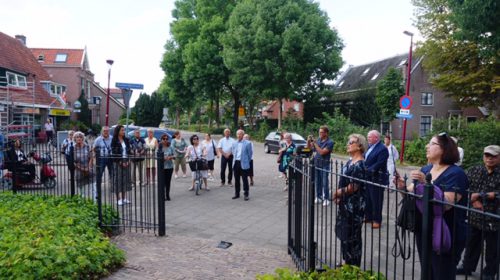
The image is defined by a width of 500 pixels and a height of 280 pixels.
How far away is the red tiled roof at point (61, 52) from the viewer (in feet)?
143

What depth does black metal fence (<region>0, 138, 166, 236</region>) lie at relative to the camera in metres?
6.79

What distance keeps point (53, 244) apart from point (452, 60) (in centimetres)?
3052

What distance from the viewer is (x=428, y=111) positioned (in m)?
38.8

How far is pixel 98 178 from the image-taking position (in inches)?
266

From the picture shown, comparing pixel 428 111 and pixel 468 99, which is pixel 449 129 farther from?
pixel 428 111

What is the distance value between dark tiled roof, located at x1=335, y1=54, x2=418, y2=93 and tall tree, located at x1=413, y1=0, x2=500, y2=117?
324 inches

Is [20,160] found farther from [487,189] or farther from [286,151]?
[487,189]

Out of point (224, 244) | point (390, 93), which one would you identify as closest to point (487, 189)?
point (224, 244)

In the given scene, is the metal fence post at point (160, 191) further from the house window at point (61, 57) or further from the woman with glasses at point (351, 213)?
the house window at point (61, 57)

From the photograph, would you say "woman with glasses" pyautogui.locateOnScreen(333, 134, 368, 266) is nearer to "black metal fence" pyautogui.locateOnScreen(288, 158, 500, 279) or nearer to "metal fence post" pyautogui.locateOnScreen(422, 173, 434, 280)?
"black metal fence" pyautogui.locateOnScreen(288, 158, 500, 279)

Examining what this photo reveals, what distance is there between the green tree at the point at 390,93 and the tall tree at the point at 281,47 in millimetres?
5746

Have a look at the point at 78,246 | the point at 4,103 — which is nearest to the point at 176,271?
the point at 78,246

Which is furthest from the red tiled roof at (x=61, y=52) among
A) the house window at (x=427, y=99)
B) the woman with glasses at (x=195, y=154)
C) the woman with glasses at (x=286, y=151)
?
the woman with glasses at (x=286, y=151)

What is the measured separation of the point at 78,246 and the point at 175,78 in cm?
3914
